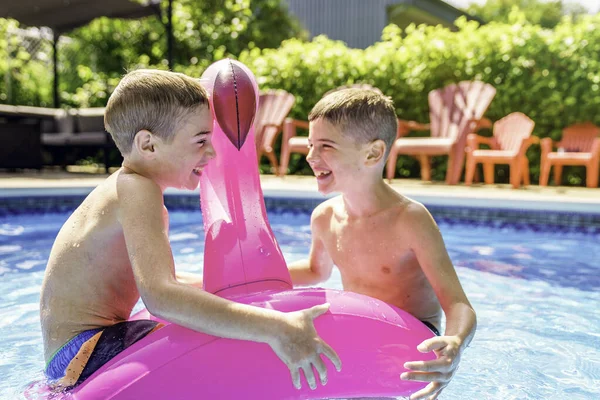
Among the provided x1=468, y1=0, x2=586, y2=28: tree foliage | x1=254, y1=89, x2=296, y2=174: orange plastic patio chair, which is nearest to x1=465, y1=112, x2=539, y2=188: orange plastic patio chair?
x1=254, y1=89, x2=296, y2=174: orange plastic patio chair

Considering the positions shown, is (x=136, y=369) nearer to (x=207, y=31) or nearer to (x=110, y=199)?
(x=110, y=199)

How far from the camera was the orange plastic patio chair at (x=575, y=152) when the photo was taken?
7.90m

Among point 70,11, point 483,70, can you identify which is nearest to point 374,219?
point 483,70

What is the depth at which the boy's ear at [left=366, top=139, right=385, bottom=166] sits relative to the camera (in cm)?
193

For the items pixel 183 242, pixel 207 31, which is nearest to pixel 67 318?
pixel 183 242

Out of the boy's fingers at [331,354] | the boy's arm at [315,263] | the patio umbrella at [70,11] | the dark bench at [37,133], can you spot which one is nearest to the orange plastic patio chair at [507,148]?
the patio umbrella at [70,11]

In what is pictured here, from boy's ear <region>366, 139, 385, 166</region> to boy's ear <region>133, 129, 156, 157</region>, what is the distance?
717 millimetres

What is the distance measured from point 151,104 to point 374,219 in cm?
87

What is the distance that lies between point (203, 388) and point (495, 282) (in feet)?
10.6

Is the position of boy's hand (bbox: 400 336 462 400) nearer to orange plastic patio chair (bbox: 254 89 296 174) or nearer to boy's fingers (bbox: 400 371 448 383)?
boy's fingers (bbox: 400 371 448 383)

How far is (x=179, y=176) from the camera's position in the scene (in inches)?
63.6

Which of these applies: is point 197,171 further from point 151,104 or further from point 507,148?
point 507,148

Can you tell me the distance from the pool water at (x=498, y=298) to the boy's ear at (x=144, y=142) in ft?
3.71

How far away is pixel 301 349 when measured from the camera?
50.4 inches
